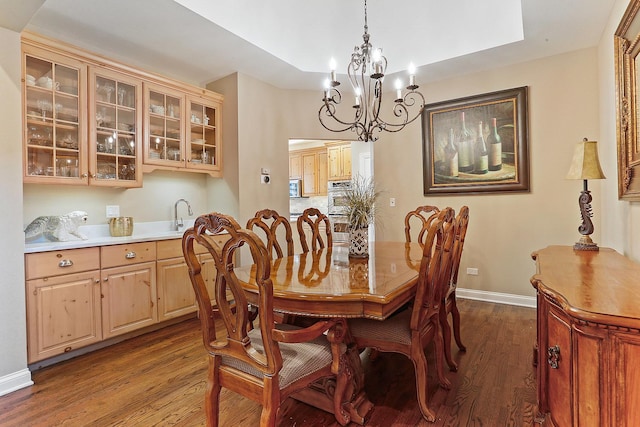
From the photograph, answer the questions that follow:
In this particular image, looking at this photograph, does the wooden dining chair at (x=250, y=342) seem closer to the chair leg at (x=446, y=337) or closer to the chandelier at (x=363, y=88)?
the chair leg at (x=446, y=337)

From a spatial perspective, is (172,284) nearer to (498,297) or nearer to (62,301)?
(62,301)

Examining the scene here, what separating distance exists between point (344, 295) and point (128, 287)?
2200 millimetres

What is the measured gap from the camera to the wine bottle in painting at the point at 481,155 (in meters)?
3.76

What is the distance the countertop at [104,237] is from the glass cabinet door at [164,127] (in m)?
0.70

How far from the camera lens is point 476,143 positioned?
381 centimetres

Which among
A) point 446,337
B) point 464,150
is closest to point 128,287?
point 446,337

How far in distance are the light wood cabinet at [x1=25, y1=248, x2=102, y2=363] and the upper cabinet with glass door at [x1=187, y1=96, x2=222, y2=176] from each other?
4.83 ft

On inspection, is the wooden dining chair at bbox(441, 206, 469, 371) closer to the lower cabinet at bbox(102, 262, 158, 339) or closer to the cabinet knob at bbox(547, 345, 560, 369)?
the cabinet knob at bbox(547, 345, 560, 369)

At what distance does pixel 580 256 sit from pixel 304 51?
3.33 meters

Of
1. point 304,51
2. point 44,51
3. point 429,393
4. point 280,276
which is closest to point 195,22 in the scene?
point 44,51

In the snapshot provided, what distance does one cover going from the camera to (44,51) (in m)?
2.48

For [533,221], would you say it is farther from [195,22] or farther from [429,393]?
[195,22]

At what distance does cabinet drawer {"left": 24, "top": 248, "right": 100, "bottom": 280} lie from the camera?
7.42 feet

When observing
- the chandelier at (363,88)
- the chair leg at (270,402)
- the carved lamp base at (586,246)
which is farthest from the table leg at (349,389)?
the carved lamp base at (586,246)
